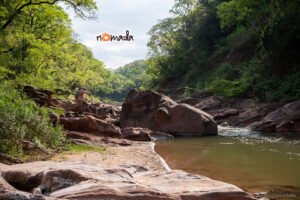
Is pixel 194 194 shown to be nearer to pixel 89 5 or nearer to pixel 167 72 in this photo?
pixel 89 5

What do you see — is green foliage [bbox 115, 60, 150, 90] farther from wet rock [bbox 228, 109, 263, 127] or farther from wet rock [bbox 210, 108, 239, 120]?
wet rock [bbox 228, 109, 263, 127]

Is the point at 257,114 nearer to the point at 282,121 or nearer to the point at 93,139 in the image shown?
the point at 282,121

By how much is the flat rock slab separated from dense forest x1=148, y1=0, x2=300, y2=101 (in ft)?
71.0

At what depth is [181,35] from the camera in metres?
58.4

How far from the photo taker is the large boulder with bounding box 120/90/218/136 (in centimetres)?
2114

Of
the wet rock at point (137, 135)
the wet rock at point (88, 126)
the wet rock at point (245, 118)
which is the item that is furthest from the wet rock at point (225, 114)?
the wet rock at point (88, 126)

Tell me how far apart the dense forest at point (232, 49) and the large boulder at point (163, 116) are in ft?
27.8

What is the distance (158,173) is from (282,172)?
4.49 m

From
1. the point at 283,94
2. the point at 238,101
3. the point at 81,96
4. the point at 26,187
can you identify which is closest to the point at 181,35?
the point at 81,96

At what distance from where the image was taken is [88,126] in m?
16.9

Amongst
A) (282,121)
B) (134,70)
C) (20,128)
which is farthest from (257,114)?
(134,70)

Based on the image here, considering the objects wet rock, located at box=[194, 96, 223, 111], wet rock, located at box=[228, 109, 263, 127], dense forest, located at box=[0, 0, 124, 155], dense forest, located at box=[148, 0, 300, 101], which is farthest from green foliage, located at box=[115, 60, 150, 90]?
dense forest, located at box=[0, 0, 124, 155]

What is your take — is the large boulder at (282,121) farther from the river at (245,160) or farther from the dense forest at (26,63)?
the dense forest at (26,63)

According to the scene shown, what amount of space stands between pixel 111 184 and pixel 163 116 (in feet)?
53.6
